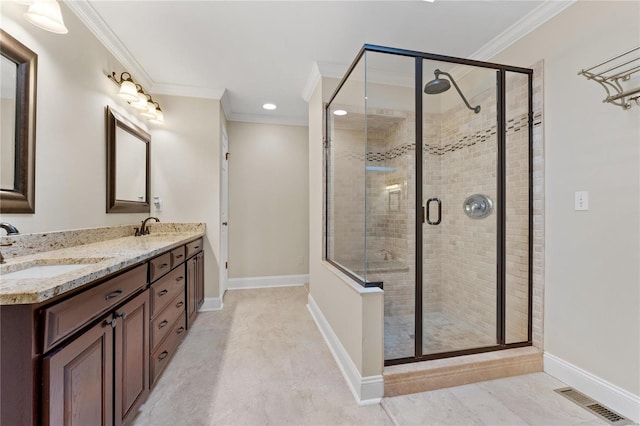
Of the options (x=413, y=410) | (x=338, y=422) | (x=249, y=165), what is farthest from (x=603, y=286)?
(x=249, y=165)

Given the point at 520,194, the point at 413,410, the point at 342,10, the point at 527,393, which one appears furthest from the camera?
the point at 520,194

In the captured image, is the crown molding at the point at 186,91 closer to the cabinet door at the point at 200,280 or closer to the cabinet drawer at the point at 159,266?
the cabinet door at the point at 200,280

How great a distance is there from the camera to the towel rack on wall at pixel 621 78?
1.38 meters

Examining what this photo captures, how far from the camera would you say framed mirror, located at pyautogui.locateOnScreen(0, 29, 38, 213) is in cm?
132

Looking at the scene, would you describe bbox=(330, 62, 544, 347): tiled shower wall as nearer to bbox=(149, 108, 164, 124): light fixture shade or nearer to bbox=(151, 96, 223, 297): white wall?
bbox=(151, 96, 223, 297): white wall

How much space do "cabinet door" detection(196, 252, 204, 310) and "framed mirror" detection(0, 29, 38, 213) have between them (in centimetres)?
148

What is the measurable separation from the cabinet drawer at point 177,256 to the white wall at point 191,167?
846mm

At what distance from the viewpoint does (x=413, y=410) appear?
1.51m

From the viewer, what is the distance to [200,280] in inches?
113

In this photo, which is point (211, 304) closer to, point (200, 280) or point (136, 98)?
point (200, 280)

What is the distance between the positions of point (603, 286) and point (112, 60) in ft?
12.6

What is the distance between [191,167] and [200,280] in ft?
4.17

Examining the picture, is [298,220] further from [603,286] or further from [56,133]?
[603,286]

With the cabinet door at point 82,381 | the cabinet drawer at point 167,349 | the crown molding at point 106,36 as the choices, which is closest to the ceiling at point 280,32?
the crown molding at point 106,36
